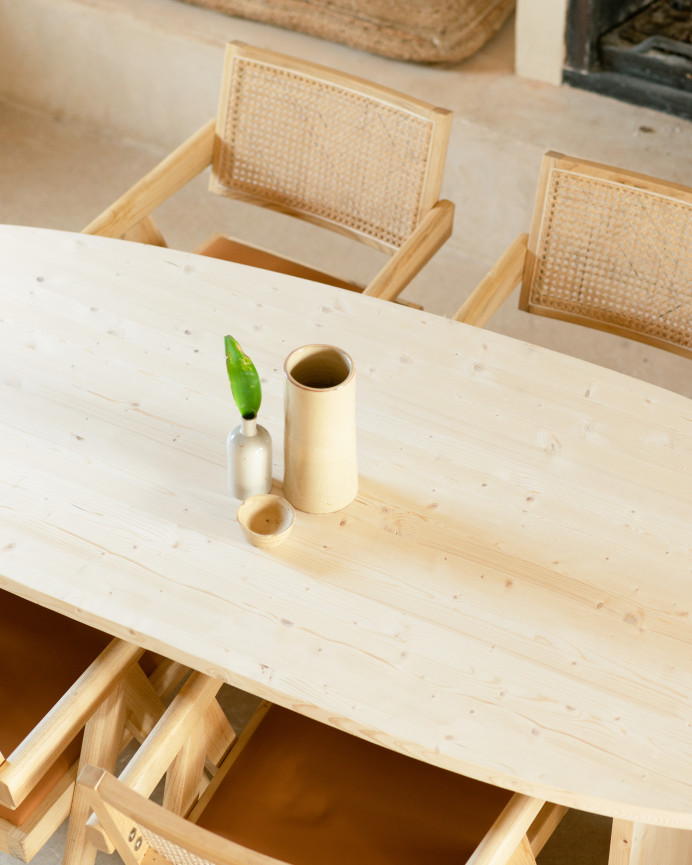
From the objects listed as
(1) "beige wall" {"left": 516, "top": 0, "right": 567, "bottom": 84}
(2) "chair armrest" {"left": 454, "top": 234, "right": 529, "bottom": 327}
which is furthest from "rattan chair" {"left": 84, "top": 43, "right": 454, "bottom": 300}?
(1) "beige wall" {"left": 516, "top": 0, "right": 567, "bottom": 84}

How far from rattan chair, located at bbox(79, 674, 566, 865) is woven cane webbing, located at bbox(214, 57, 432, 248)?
1.12 meters

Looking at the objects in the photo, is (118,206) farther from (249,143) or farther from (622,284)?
(622,284)

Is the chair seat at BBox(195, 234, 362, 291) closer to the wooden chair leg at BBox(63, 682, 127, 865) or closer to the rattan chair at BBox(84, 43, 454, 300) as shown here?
the rattan chair at BBox(84, 43, 454, 300)

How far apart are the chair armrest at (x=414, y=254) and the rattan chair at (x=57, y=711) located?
0.78m

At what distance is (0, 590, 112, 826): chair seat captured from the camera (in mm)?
1547

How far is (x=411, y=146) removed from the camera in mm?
2113

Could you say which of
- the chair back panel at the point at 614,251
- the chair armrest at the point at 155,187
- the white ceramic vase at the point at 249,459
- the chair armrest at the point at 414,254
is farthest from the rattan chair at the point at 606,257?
the chair armrest at the point at 155,187

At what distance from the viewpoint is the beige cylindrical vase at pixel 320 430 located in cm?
133

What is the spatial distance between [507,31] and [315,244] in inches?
38.8

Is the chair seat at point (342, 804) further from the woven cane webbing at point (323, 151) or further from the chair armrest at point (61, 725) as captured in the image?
the woven cane webbing at point (323, 151)

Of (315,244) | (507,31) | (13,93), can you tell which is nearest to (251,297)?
(315,244)

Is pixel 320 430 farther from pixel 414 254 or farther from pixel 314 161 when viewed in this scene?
pixel 314 161

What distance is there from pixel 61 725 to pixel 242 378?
519mm

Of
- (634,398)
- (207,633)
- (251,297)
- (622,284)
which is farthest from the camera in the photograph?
(622,284)
